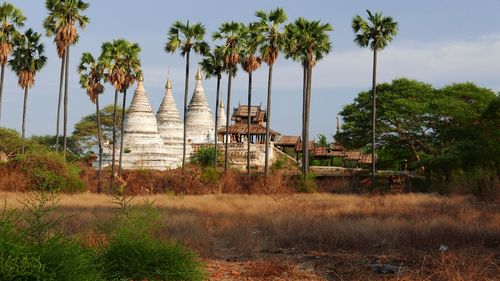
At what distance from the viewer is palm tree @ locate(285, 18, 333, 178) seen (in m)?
34.9

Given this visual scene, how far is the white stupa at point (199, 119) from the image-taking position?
56.2 m

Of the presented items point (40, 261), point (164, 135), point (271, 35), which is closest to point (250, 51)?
point (271, 35)

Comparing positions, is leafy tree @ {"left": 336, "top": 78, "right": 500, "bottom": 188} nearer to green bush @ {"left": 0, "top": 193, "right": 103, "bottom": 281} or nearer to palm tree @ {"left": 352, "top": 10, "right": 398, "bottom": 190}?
palm tree @ {"left": 352, "top": 10, "right": 398, "bottom": 190}

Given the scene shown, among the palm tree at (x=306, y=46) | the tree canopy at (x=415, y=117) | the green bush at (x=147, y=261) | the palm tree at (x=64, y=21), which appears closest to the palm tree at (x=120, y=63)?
the palm tree at (x=64, y=21)

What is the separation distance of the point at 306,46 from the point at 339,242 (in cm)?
2379

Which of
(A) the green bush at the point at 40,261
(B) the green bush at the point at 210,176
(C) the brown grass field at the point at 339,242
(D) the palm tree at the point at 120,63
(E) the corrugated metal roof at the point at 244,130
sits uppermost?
(D) the palm tree at the point at 120,63

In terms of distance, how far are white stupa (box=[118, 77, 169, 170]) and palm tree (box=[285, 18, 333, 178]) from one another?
56.0 ft

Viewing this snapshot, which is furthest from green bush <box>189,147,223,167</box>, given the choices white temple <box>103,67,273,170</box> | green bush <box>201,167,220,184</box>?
green bush <box>201,167,220,184</box>

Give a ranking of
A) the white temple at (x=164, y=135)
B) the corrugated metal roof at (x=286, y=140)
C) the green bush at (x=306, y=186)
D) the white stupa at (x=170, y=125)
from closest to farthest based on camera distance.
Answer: the green bush at (x=306, y=186)
the white temple at (x=164, y=135)
the white stupa at (x=170, y=125)
the corrugated metal roof at (x=286, y=140)

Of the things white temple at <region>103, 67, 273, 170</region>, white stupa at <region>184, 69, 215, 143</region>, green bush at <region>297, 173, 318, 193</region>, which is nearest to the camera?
green bush at <region>297, 173, 318, 193</region>

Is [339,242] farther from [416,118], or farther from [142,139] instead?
[142,139]

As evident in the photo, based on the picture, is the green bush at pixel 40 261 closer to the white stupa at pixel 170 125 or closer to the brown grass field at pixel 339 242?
the brown grass field at pixel 339 242

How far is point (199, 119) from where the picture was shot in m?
57.0

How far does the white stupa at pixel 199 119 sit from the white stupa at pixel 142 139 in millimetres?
5342
